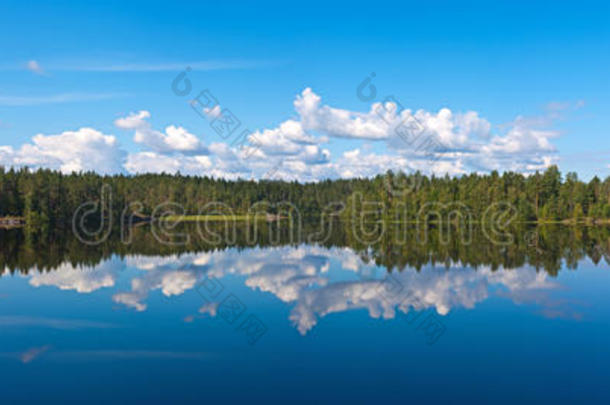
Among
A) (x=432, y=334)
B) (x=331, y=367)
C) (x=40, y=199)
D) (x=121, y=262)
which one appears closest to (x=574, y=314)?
(x=432, y=334)

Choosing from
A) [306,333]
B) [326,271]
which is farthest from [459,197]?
[306,333]

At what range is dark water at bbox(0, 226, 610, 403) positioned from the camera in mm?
18469

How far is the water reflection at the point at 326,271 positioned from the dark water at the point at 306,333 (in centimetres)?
25

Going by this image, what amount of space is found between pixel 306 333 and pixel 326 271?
22.7 metres

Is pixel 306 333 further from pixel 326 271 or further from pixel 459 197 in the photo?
pixel 459 197

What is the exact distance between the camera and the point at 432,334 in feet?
83.6

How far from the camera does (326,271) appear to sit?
48.1 meters

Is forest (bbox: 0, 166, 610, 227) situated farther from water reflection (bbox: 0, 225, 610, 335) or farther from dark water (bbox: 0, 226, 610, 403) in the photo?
dark water (bbox: 0, 226, 610, 403)

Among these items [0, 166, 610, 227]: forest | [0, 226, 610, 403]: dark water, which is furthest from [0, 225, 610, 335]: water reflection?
[0, 166, 610, 227]: forest

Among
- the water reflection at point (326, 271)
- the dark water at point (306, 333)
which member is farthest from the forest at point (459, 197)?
the dark water at point (306, 333)

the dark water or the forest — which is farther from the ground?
the forest

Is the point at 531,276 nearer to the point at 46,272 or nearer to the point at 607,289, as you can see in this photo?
the point at 607,289

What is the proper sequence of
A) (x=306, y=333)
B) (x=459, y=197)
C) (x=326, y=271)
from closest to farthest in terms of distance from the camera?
(x=306, y=333) → (x=326, y=271) → (x=459, y=197)

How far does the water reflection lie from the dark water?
0.25 metres
